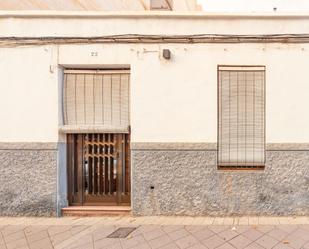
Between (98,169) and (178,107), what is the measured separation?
6.38 ft

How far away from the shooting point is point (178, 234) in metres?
4.09

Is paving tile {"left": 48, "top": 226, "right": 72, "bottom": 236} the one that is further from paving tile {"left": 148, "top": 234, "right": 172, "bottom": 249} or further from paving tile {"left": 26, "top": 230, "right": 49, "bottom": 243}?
paving tile {"left": 148, "top": 234, "right": 172, "bottom": 249}

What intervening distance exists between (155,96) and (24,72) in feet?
7.98

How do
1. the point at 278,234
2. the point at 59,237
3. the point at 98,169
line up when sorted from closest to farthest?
the point at 278,234
the point at 59,237
the point at 98,169

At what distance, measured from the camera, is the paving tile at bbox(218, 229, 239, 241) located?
3.95m

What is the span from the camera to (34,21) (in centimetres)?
488

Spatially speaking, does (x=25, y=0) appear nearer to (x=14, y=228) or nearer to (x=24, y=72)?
(x=24, y=72)

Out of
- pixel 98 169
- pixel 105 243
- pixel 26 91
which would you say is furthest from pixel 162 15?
pixel 105 243

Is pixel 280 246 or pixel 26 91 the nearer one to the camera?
pixel 280 246

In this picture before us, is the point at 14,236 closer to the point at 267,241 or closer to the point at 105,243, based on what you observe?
the point at 105,243

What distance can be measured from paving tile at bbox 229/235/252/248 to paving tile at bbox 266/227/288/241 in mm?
418

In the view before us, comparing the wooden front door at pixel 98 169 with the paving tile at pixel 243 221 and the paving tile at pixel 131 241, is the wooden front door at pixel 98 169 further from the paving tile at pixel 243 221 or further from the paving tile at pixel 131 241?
the paving tile at pixel 243 221

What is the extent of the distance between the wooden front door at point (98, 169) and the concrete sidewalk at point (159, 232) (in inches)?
17.1

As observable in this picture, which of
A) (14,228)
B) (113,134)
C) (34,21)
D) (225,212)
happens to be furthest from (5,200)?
(225,212)
